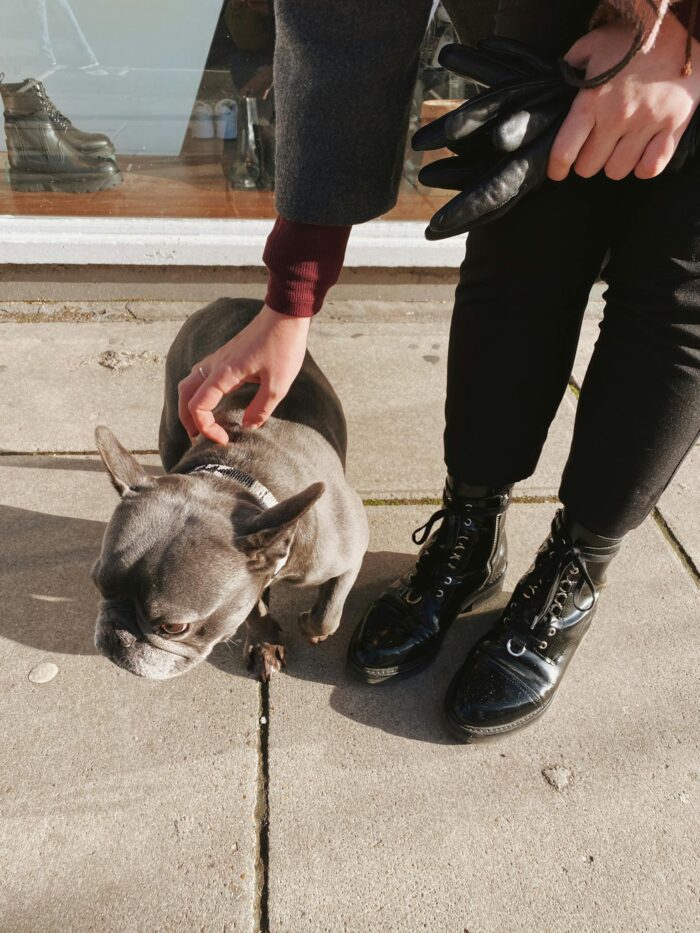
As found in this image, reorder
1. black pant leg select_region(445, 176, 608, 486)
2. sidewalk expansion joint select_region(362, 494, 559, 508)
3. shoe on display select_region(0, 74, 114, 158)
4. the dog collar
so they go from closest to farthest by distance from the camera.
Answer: black pant leg select_region(445, 176, 608, 486) → the dog collar → sidewalk expansion joint select_region(362, 494, 559, 508) → shoe on display select_region(0, 74, 114, 158)

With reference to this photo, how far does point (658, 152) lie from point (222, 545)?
4.66 ft

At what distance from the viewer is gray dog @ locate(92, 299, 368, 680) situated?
1942mm

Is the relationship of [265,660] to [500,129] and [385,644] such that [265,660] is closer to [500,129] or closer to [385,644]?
[385,644]

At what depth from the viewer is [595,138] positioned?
169 centimetres

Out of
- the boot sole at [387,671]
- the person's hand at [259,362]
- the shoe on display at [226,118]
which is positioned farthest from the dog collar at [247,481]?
the shoe on display at [226,118]

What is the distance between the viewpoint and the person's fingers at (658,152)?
165cm

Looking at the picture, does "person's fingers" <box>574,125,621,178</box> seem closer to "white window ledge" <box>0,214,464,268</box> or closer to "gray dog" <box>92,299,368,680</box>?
"gray dog" <box>92,299,368,680</box>

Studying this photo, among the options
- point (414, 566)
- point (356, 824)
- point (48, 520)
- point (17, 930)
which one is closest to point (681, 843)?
point (356, 824)

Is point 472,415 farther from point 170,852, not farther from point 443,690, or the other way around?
point 170,852

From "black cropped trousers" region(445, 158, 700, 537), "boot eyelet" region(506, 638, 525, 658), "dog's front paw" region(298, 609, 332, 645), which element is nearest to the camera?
"black cropped trousers" region(445, 158, 700, 537)

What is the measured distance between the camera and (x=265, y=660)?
2471mm

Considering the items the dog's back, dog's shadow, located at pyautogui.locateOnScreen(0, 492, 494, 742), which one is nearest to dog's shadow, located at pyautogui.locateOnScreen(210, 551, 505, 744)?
dog's shadow, located at pyautogui.locateOnScreen(0, 492, 494, 742)

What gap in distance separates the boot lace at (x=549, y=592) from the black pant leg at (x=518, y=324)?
0.29 metres

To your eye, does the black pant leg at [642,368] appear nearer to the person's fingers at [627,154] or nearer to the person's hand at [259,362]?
the person's fingers at [627,154]
